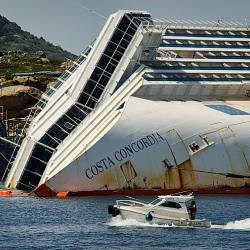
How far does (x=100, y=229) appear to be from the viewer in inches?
4210

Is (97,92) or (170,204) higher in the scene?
(97,92)

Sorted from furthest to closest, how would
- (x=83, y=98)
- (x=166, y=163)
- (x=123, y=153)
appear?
1. (x=83, y=98)
2. (x=166, y=163)
3. (x=123, y=153)

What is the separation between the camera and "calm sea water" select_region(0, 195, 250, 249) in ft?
323

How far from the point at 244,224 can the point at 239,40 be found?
5428cm

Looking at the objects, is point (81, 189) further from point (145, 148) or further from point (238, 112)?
point (238, 112)

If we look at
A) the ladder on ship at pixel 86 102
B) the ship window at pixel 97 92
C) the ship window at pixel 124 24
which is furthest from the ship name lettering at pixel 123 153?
the ship window at pixel 124 24

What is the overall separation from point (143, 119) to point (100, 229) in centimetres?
3514

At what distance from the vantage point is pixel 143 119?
14062 cm

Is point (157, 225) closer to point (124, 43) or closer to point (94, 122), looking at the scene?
point (94, 122)

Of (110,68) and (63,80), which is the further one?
(63,80)

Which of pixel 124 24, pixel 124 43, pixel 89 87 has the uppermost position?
pixel 124 24

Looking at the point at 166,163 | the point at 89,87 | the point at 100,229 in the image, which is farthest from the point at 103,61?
the point at 100,229

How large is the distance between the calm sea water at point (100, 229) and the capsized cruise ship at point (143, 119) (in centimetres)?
816

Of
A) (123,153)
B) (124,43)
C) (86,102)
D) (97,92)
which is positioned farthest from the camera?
(124,43)
